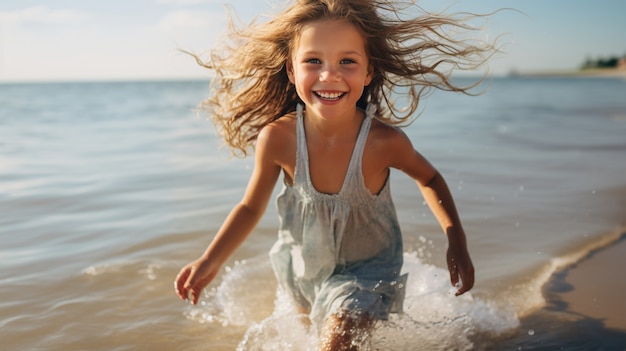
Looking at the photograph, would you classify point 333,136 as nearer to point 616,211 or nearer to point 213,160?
point 616,211

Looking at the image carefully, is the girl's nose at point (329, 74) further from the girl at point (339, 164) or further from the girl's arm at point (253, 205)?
the girl's arm at point (253, 205)

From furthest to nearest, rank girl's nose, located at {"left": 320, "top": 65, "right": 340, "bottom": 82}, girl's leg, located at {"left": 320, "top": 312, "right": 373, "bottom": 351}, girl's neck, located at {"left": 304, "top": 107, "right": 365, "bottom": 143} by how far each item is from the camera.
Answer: girl's neck, located at {"left": 304, "top": 107, "right": 365, "bottom": 143} < girl's nose, located at {"left": 320, "top": 65, "right": 340, "bottom": 82} < girl's leg, located at {"left": 320, "top": 312, "right": 373, "bottom": 351}

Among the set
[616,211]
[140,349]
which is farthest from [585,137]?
[140,349]

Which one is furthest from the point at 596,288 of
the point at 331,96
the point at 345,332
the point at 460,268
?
the point at 331,96

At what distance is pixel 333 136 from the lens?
269cm

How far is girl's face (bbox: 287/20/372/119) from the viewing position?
249cm

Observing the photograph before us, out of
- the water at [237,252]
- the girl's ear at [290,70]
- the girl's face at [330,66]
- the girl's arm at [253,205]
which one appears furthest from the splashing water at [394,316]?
the girl's ear at [290,70]

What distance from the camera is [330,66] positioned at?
248 cm

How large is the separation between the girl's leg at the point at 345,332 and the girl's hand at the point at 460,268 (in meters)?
0.39

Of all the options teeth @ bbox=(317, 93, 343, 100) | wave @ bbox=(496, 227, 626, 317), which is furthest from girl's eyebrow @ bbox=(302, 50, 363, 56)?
wave @ bbox=(496, 227, 626, 317)

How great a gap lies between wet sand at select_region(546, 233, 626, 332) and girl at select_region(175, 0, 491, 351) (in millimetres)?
718

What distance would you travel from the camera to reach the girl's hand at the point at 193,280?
2.53 m

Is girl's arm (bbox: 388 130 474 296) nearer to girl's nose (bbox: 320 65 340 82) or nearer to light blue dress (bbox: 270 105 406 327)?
light blue dress (bbox: 270 105 406 327)

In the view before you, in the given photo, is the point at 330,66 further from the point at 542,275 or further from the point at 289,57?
the point at 542,275
